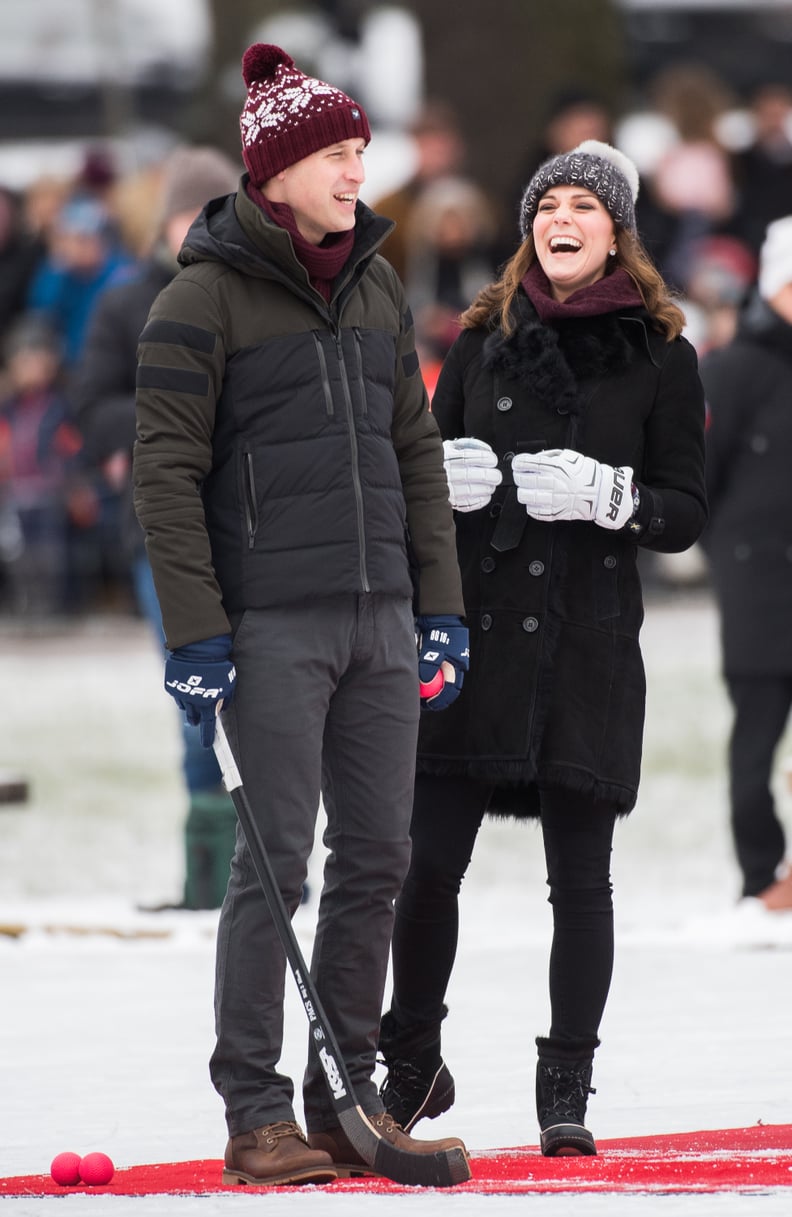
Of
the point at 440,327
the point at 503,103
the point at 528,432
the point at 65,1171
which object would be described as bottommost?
the point at 65,1171

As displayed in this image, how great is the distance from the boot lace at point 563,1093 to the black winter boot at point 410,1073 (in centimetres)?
26

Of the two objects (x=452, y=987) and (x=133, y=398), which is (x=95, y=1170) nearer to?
(x=452, y=987)

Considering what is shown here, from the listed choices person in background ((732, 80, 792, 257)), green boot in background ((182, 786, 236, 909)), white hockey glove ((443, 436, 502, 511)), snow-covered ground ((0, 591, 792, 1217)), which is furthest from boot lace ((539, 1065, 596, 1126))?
person in background ((732, 80, 792, 257))

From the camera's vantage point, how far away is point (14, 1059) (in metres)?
6.02

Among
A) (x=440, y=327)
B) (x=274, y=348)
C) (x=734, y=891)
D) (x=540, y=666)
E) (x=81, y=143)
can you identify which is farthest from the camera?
(x=81, y=143)

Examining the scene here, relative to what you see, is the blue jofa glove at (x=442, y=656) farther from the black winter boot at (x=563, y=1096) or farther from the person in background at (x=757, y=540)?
the person in background at (x=757, y=540)

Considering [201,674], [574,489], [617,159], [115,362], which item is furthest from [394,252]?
[201,674]

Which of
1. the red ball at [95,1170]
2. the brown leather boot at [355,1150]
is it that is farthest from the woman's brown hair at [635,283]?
the red ball at [95,1170]

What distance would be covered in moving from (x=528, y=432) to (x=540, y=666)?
475 millimetres

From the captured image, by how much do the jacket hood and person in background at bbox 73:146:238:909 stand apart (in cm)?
278

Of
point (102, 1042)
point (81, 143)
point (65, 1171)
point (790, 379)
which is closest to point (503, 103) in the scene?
point (81, 143)

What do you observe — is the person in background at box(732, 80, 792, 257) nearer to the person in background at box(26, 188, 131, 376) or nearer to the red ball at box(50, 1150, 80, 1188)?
the person in background at box(26, 188, 131, 376)

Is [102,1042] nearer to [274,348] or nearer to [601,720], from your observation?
[601,720]

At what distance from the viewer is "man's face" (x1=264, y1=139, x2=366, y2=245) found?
4699mm
